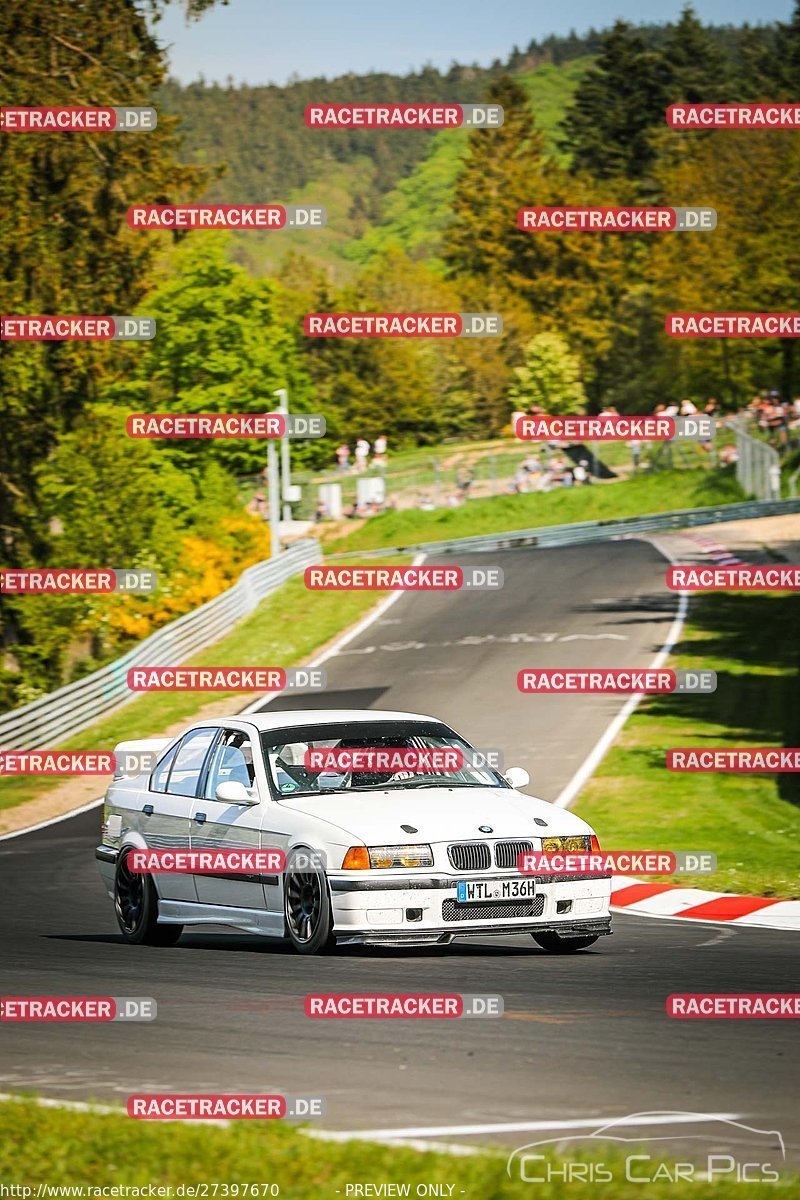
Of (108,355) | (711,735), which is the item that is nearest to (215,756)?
(711,735)

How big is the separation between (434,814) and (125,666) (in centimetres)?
2939

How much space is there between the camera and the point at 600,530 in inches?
2346

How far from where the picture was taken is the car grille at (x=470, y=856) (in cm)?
1094

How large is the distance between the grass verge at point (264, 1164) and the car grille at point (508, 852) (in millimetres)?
4491

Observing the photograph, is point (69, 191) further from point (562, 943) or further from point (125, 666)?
point (562, 943)

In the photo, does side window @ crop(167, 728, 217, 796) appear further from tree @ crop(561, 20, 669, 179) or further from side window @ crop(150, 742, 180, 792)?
tree @ crop(561, 20, 669, 179)

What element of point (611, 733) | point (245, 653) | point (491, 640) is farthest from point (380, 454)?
point (611, 733)

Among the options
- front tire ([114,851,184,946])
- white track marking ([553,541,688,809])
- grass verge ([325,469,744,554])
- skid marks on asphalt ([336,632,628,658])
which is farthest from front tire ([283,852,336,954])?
grass verge ([325,469,744,554])

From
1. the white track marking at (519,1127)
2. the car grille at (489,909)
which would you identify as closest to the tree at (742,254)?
the car grille at (489,909)

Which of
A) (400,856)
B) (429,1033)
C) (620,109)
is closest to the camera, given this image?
(429,1033)

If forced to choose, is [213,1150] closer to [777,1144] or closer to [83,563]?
[777,1144]

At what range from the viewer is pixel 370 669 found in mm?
37625

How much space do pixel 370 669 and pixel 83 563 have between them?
63.1 ft

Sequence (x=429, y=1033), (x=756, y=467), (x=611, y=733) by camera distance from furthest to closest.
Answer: (x=756, y=467), (x=611, y=733), (x=429, y=1033)
